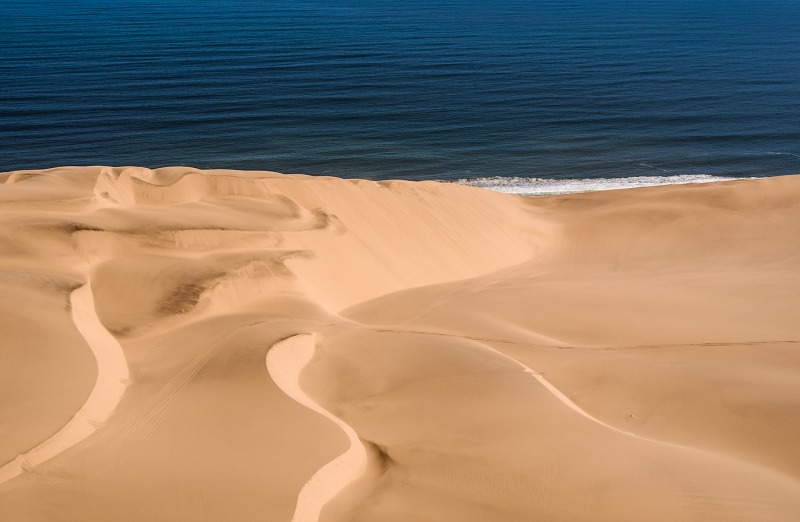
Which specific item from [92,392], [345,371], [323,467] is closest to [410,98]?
[345,371]

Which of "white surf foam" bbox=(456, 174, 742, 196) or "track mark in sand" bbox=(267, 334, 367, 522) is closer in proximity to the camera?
"track mark in sand" bbox=(267, 334, 367, 522)

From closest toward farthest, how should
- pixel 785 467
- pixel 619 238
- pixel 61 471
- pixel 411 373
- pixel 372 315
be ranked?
pixel 61 471, pixel 785 467, pixel 411 373, pixel 372 315, pixel 619 238

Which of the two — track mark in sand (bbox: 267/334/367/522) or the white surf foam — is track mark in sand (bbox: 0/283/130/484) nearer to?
→ track mark in sand (bbox: 267/334/367/522)

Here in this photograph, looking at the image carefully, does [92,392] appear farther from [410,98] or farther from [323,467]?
[410,98]

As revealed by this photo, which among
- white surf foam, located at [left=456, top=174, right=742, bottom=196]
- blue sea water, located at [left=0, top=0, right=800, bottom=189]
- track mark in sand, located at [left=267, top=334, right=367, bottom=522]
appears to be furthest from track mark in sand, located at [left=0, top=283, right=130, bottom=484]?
blue sea water, located at [left=0, top=0, right=800, bottom=189]

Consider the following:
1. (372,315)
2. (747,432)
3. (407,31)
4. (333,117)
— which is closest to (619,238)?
(372,315)

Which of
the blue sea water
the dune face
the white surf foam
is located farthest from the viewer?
the blue sea water

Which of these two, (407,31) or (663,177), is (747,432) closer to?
(663,177)

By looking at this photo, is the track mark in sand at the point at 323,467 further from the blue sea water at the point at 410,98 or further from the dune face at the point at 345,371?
the blue sea water at the point at 410,98
